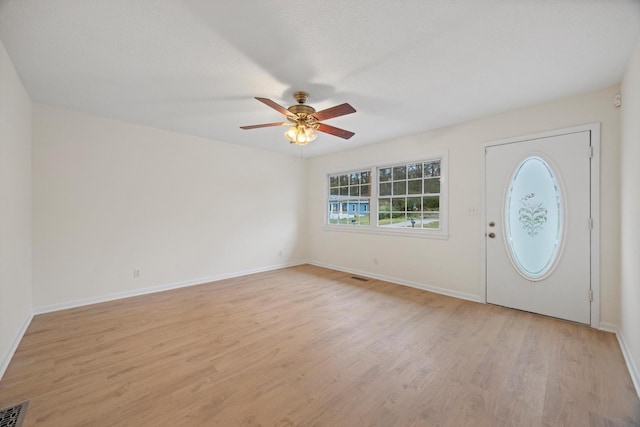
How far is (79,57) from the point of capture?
2.17 meters

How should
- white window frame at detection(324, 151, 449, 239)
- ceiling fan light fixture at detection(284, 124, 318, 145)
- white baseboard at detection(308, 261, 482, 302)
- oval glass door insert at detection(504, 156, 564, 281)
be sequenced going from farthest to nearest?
white window frame at detection(324, 151, 449, 239) < white baseboard at detection(308, 261, 482, 302) < oval glass door insert at detection(504, 156, 564, 281) < ceiling fan light fixture at detection(284, 124, 318, 145)

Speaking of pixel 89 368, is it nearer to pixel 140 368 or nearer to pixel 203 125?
pixel 140 368

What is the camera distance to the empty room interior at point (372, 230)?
1705 mm

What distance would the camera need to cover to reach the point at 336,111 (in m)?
2.43

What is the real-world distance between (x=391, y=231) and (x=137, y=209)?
13.6 ft

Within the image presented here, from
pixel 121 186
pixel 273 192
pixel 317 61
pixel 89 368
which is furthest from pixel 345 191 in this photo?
pixel 89 368

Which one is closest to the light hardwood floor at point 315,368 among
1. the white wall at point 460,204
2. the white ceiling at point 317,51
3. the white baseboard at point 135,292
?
the white baseboard at point 135,292

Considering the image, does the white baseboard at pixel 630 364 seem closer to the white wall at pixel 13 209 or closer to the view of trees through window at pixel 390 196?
the view of trees through window at pixel 390 196

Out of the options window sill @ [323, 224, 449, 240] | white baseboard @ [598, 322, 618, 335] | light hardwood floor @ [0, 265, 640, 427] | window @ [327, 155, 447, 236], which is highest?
window @ [327, 155, 447, 236]

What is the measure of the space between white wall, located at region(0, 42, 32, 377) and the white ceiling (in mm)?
281

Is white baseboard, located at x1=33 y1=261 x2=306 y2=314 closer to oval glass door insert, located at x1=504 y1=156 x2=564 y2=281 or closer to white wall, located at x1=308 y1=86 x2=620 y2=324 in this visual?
white wall, located at x1=308 y1=86 x2=620 y2=324

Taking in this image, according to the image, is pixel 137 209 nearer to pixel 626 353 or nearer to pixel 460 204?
pixel 460 204

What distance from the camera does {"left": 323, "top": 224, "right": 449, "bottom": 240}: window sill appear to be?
400cm

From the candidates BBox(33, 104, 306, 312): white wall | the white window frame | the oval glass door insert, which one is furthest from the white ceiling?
the white window frame
